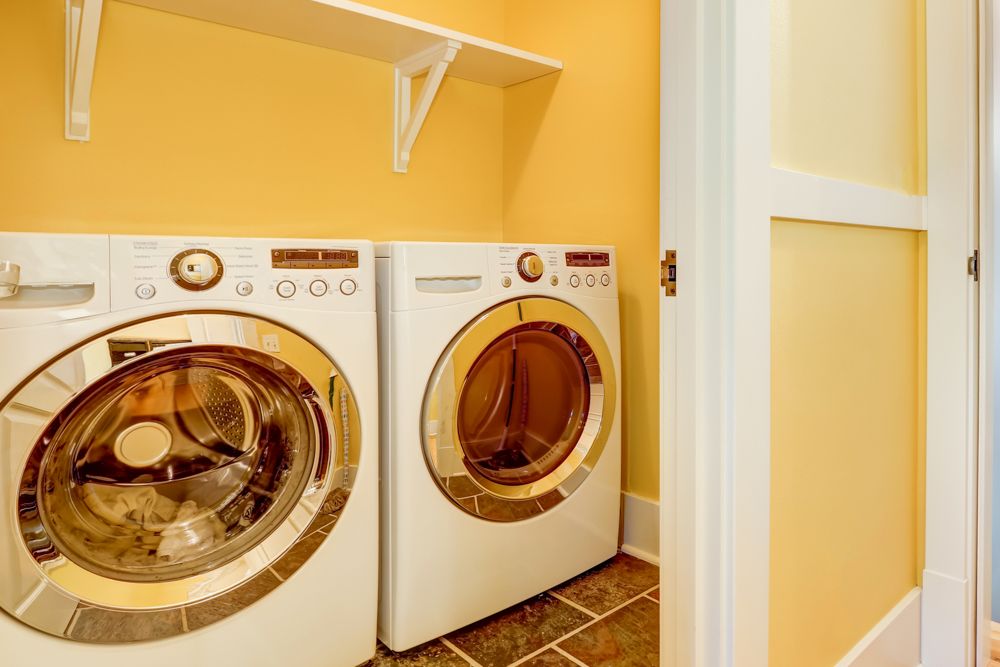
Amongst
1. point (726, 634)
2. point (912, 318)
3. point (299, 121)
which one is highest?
point (299, 121)

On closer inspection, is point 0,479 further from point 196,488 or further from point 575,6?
point 575,6

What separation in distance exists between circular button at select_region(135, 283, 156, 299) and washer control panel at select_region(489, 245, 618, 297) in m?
0.69

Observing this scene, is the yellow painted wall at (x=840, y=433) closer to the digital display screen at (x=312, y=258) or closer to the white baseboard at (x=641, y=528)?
the white baseboard at (x=641, y=528)

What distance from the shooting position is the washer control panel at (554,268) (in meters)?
1.50

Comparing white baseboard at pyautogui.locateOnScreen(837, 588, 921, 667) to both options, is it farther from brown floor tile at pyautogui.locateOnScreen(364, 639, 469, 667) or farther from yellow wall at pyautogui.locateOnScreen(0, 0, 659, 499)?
brown floor tile at pyautogui.locateOnScreen(364, 639, 469, 667)

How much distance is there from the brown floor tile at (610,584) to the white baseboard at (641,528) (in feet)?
0.10

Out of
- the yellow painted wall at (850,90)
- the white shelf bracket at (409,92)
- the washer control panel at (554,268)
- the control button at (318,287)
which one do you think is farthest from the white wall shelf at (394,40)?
the yellow painted wall at (850,90)

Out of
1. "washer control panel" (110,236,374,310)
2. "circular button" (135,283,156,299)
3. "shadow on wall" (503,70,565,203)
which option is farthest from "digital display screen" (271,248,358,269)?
"shadow on wall" (503,70,565,203)

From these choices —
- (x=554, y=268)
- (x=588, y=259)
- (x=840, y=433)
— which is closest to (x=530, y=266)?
(x=554, y=268)

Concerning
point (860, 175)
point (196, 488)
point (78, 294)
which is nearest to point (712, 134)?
point (860, 175)

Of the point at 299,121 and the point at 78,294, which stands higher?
the point at 299,121

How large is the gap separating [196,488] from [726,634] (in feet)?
3.22

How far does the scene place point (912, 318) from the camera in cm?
144

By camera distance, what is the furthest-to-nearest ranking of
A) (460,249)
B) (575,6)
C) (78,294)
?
(575,6) → (460,249) → (78,294)
